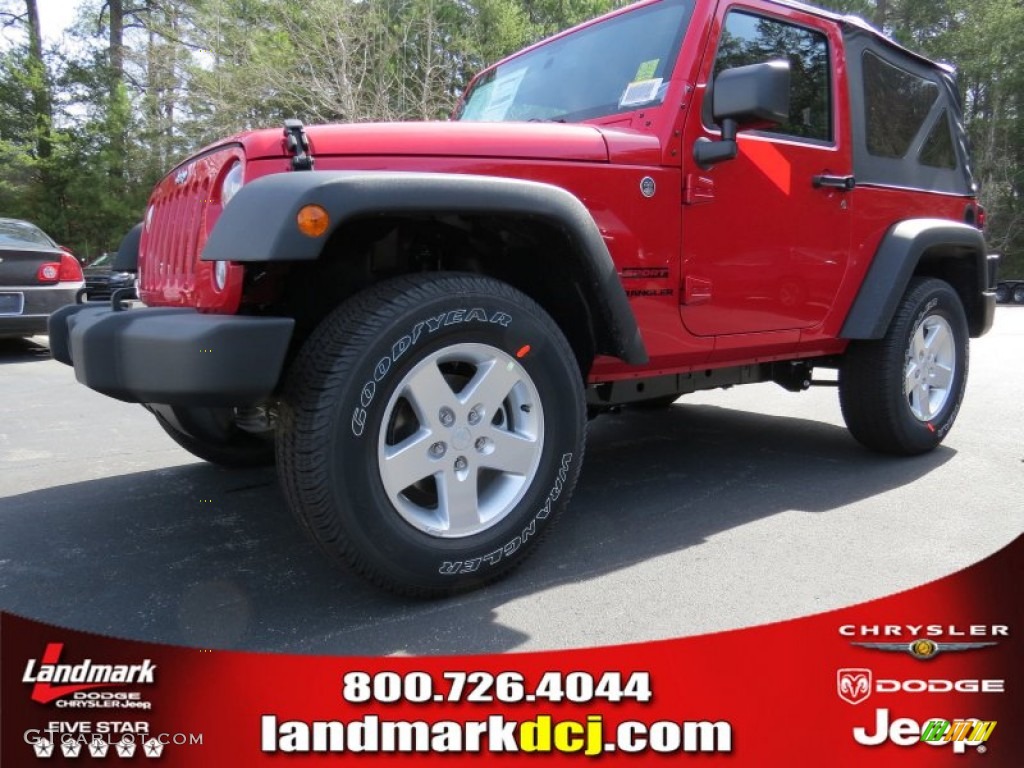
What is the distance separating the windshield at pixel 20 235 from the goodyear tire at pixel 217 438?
607cm

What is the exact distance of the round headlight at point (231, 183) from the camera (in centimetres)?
217

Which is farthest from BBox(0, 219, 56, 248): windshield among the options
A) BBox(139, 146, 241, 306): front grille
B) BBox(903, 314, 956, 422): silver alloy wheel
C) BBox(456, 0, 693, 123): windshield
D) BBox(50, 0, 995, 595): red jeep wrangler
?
BBox(903, 314, 956, 422): silver alloy wheel

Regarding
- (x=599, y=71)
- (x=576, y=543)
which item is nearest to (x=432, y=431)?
(x=576, y=543)

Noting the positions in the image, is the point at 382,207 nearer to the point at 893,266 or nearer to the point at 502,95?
the point at 502,95

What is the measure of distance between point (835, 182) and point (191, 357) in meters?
2.78

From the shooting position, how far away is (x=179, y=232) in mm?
2475

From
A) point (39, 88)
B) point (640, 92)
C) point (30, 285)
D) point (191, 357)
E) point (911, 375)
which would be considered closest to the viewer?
point (191, 357)

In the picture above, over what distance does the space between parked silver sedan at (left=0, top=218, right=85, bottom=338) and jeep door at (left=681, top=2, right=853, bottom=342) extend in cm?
731

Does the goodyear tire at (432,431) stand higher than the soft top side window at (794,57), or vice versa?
the soft top side window at (794,57)

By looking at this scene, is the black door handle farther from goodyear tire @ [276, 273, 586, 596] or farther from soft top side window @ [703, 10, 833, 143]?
goodyear tire @ [276, 273, 586, 596]

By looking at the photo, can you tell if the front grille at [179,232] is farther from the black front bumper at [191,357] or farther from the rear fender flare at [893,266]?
the rear fender flare at [893,266]

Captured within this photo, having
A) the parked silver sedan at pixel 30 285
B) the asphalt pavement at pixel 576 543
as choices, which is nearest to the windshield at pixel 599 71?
the asphalt pavement at pixel 576 543

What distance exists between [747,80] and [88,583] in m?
2.69

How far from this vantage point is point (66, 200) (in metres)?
25.2
